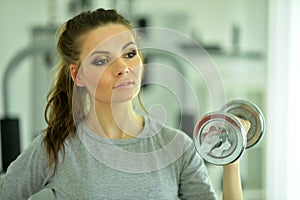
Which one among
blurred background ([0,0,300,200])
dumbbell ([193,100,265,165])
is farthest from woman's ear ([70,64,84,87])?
blurred background ([0,0,300,200])

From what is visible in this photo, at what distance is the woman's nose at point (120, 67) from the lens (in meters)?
1.22

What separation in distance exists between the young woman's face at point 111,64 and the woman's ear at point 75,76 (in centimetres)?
1

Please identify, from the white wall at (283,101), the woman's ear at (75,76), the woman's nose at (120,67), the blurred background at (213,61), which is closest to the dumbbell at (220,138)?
the woman's nose at (120,67)

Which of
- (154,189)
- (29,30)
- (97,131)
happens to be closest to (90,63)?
(97,131)

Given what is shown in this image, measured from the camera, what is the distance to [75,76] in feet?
4.31

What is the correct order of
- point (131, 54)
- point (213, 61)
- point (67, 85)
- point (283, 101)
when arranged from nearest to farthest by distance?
1. point (131, 54)
2. point (67, 85)
3. point (283, 101)
4. point (213, 61)

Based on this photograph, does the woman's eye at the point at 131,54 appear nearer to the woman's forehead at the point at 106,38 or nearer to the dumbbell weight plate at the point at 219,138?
the woman's forehead at the point at 106,38

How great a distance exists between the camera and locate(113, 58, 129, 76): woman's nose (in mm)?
1224

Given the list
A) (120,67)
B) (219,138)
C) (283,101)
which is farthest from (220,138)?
(283,101)

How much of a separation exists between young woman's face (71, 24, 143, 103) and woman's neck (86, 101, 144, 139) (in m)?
0.05

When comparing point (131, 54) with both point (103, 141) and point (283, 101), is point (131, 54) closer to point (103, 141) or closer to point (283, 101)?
point (103, 141)

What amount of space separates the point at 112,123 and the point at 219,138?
314mm

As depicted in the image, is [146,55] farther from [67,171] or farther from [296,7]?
[67,171]

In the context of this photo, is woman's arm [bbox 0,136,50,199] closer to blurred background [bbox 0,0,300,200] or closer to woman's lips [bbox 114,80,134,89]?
woman's lips [bbox 114,80,134,89]
